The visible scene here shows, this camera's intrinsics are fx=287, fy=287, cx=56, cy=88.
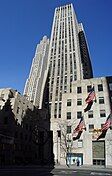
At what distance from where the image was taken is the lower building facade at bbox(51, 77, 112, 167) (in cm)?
7700

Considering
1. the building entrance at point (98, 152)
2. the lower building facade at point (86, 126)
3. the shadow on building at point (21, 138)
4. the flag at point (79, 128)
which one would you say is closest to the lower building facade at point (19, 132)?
the shadow on building at point (21, 138)

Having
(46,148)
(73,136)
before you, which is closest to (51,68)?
(46,148)

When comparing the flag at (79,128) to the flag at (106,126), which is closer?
the flag at (106,126)

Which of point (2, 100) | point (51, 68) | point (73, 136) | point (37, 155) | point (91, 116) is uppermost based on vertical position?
point (51, 68)

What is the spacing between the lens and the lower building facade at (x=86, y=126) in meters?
77.0

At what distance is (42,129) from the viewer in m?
104

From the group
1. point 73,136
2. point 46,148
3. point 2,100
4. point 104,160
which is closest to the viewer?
point 104,160

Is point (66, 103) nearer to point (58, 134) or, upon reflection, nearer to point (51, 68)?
point (58, 134)

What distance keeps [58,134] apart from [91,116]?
1200 cm

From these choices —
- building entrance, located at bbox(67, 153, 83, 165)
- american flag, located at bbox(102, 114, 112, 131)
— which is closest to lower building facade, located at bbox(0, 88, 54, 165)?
building entrance, located at bbox(67, 153, 83, 165)

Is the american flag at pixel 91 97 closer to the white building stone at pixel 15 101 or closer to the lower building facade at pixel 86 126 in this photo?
the lower building facade at pixel 86 126

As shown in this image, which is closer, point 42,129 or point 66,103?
point 66,103

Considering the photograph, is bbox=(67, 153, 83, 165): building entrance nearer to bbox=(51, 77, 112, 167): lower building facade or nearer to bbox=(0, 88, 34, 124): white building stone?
bbox=(51, 77, 112, 167): lower building facade

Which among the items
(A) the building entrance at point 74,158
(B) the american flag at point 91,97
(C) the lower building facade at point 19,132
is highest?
(B) the american flag at point 91,97
